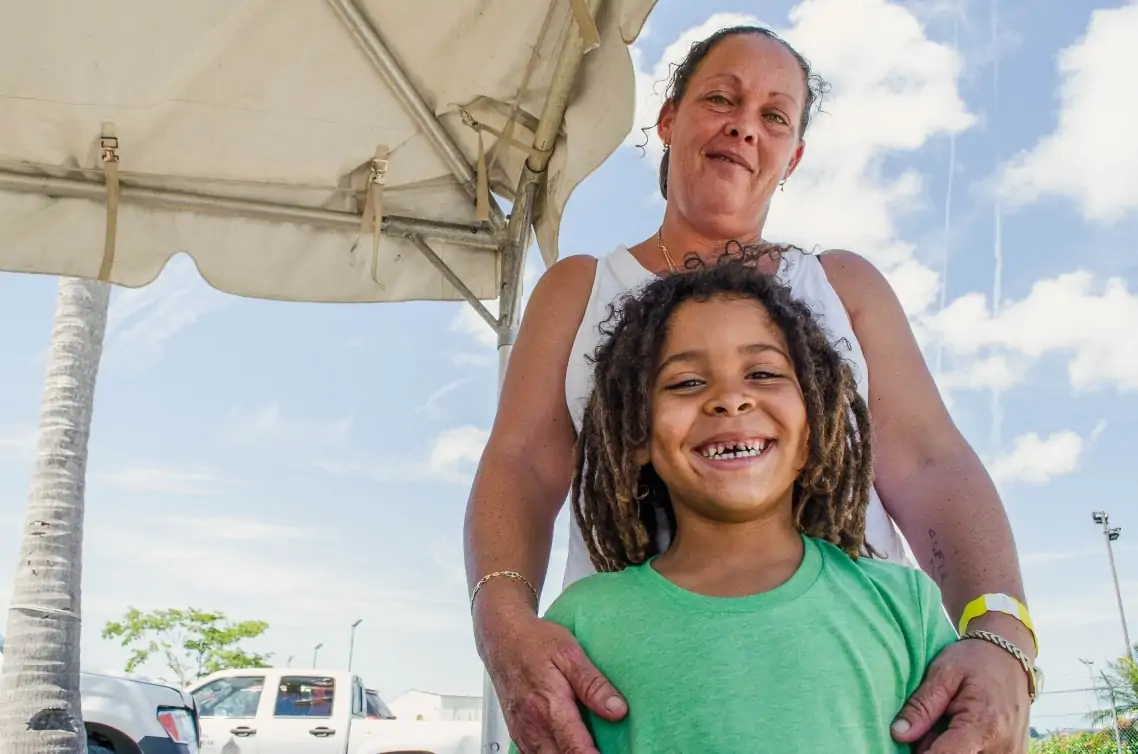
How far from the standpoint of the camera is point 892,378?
5.62 ft

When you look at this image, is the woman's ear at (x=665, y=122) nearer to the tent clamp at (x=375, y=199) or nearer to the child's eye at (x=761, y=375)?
the child's eye at (x=761, y=375)

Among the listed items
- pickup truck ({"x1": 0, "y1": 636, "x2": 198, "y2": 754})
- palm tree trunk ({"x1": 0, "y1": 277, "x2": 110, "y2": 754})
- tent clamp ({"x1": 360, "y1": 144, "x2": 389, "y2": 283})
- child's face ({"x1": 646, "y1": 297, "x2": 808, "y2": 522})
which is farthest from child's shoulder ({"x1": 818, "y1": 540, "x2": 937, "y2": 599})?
pickup truck ({"x1": 0, "y1": 636, "x2": 198, "y2": 754})

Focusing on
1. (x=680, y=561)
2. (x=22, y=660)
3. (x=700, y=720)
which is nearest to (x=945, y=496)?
(x=680, y=561)

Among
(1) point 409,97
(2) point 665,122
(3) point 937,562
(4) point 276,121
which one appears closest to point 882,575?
(3) point 937,562

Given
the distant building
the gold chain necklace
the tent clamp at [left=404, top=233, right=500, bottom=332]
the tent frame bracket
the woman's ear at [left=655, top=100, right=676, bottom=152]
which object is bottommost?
the distant building

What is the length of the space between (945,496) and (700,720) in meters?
0.64

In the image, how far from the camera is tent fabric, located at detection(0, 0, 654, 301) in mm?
2738

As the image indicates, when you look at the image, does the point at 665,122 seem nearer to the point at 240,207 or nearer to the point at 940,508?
the point at 940,508

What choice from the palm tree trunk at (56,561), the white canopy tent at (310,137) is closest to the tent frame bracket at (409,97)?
the white canopy tent at (310,137)

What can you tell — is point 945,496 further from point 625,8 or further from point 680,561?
point 625,8

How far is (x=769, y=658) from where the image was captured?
113 centimetres

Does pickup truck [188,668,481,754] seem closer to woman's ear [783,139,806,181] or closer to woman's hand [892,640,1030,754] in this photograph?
woman's ear [783,139,806,181]

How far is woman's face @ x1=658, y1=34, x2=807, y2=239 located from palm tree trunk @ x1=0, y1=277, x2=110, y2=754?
17.8ft

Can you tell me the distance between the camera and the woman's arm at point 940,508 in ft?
3.63
